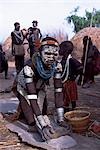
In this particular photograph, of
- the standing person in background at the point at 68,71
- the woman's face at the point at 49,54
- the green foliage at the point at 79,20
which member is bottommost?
the standing person in background at the point at 68,71

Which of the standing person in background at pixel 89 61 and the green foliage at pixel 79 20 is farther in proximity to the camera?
the green foliage at pixel 79 20

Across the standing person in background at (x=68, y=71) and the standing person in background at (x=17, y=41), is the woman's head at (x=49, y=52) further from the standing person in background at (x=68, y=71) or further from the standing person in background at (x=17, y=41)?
the standing person in background at (x=17, y=41)

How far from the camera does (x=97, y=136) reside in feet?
17.7

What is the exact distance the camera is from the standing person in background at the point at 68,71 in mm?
6391

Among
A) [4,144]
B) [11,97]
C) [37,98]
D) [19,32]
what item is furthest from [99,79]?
[4,144]

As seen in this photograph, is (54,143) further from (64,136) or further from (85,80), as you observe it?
(85,80)

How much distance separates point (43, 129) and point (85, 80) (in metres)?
5.49

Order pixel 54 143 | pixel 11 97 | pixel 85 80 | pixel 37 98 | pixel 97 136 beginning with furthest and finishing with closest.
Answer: pixel 85 80, pixel 11 97, pixel 37 98, pixel 97 136, pixel 54 143

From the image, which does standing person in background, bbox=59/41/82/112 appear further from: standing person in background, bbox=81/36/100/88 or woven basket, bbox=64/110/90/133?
standing person in background, bbox=81/36/100/88

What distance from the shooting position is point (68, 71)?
21.0 ft

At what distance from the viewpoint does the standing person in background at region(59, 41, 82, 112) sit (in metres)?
6.39

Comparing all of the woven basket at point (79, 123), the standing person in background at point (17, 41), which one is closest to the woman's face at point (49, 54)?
the woven basket at point (79, 123)

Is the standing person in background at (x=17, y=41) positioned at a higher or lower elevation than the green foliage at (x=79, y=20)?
lower

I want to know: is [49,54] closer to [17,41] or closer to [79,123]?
[79,123]
